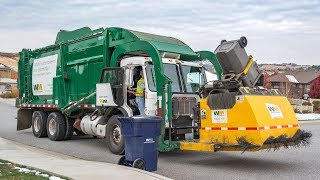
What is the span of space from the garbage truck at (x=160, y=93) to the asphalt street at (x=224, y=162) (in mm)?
504

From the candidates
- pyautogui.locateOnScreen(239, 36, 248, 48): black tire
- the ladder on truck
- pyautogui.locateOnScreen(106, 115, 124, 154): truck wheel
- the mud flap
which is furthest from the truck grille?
the mud flap

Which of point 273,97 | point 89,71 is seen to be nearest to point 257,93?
point 273,97

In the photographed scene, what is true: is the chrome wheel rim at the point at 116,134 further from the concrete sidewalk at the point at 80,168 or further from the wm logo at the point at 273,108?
the wm logo at the point at 273,108

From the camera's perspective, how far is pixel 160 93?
10875 millimetres

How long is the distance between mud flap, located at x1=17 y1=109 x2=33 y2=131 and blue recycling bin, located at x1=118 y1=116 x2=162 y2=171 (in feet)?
31.7

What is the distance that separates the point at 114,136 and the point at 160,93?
6.75 ft

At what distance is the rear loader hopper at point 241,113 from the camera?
30.7ft

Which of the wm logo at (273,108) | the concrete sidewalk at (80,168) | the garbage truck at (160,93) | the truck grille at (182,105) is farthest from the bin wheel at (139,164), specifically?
the wm logo at (273,108)

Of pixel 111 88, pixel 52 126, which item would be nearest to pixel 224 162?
pixel 111 88

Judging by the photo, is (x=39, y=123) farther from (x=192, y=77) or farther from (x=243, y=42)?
(x=243, y=42)

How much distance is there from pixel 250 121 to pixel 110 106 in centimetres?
438

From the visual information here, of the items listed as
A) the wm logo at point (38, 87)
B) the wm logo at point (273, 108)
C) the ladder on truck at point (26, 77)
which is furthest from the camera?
the ladder on truck at point (26, 77)

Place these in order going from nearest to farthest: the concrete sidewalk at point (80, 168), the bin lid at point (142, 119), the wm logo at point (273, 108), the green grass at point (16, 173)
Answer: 1. the green grass at point (16, 173)
2. the concrete sidewalk at point (80, 168)
3. the bin lid at point (142, 119)
4. the wm logo at point (273, 108)

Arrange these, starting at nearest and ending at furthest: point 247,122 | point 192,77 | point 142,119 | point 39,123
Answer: point 142,119
point 247,122
point 192,77
point 39,123
